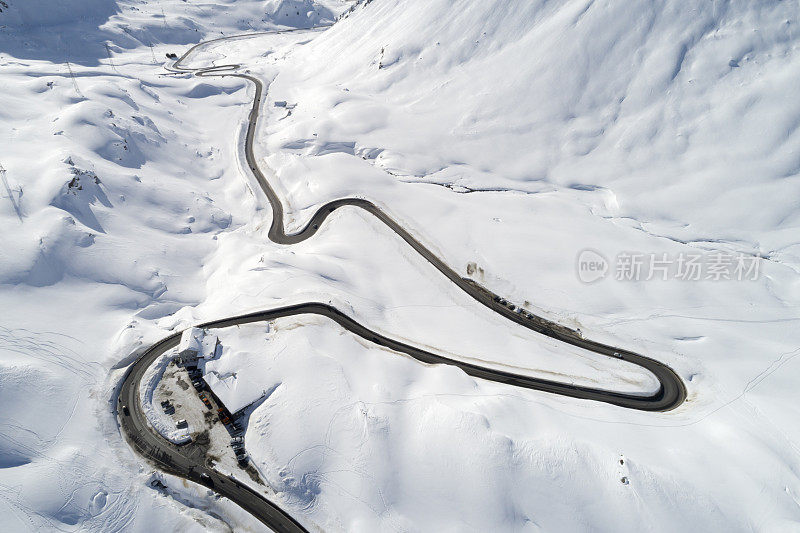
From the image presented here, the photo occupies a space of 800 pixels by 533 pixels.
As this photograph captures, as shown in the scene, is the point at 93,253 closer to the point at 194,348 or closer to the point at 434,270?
the point at 194,348

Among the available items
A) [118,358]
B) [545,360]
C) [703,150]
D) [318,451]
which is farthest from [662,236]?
[118,358]

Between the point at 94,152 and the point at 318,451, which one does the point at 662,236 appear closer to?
the point at 318,451

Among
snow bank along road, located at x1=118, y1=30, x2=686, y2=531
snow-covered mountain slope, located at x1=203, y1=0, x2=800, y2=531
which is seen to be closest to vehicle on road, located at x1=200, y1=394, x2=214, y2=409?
snow bank along road, located at x1=118, y1=30, x2=686, y2=531

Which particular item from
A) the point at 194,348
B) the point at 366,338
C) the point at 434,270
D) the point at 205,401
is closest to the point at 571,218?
the point at 434,270

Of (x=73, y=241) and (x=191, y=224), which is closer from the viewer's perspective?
(x=73, y=241)

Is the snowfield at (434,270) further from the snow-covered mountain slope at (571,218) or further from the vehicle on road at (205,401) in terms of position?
the vehicle on road at (205,401)
